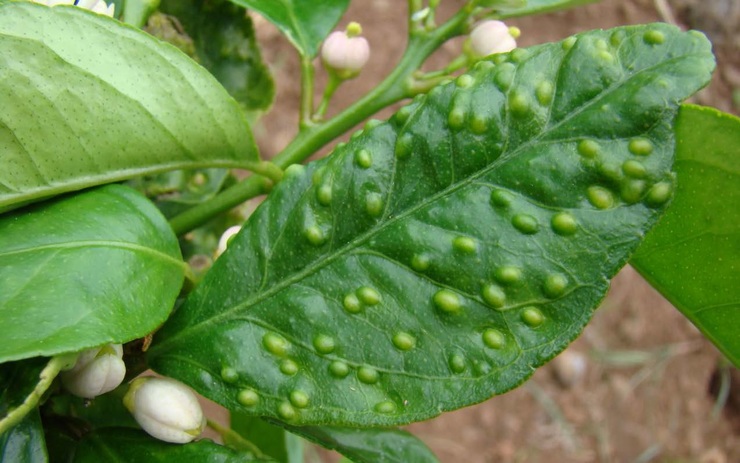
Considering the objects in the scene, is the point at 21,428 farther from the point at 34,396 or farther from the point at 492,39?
the point at 492,39

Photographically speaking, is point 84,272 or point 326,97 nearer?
point 84,272

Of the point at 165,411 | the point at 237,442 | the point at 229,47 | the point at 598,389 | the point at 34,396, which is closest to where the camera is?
the point at 34,396

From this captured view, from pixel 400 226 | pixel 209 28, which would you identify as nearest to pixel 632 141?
pixel 400 226

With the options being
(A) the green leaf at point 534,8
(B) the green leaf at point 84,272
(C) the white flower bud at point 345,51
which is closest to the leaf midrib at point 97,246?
(B) the green leaf at point 84,272

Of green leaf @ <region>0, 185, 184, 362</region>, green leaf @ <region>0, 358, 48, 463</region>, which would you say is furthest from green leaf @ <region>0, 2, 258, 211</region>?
green leaf @ <region>0, 358, 48, 463</region>

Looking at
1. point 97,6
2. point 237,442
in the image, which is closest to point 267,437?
point 237,442
